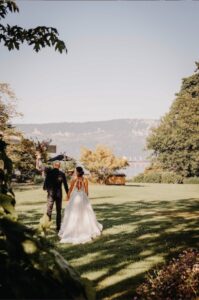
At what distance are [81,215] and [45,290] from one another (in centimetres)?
1049

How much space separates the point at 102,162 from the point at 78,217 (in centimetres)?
3127

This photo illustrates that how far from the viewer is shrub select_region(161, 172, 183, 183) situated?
167 ft

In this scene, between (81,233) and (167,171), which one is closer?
(81,233)

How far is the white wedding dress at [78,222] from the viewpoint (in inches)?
444

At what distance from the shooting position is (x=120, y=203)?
2106cm

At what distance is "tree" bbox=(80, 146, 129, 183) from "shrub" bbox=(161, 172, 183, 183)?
987 cm

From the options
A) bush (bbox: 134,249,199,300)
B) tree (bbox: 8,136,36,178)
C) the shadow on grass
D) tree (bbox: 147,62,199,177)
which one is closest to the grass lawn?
the shadow on grass

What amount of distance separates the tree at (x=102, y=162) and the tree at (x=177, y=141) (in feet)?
36.5

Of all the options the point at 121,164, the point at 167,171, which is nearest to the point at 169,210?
the point at 121,164

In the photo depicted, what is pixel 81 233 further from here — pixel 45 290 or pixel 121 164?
pixel 121 164

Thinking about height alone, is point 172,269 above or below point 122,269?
above

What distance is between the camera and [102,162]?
43062mm

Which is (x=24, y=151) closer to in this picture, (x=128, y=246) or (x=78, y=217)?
(x=78, y=217)

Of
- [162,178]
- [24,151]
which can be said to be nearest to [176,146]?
[162,178]
